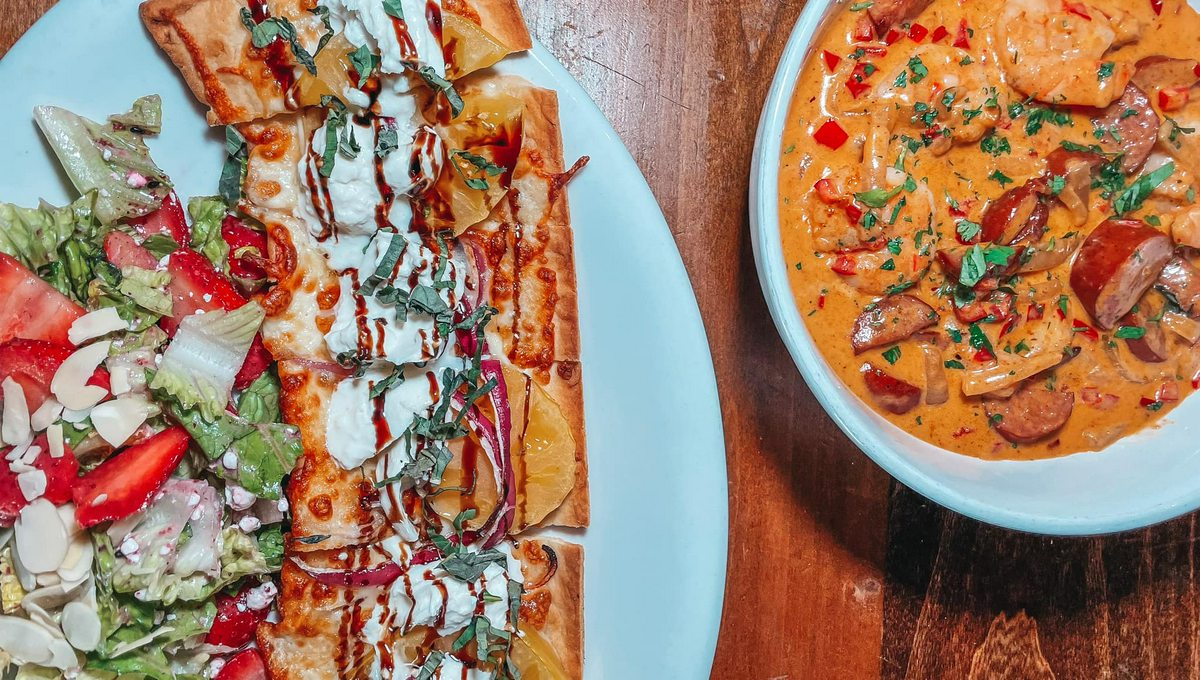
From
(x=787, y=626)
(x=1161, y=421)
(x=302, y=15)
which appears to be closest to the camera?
(x=302, y=15)

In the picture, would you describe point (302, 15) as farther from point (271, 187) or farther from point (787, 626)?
point (787, 626)

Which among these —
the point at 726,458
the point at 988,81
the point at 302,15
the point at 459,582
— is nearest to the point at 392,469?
the point at 459,582

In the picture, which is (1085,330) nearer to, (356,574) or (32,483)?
(356,574)

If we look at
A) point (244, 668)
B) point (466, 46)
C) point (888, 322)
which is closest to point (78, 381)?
point (244, 668)

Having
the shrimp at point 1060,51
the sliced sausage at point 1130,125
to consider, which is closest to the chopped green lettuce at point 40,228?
the shrimp at point 1060,51

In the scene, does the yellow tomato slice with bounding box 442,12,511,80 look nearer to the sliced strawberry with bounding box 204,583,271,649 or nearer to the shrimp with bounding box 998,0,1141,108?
the shrimp with bounding box 998,0,1141,108
